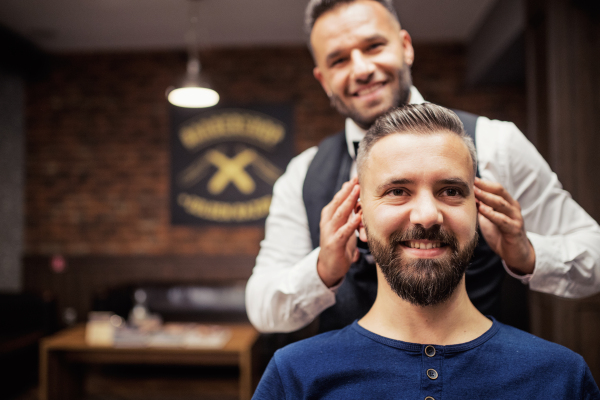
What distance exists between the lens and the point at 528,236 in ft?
3.54

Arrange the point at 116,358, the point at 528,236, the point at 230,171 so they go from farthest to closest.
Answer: the point at 230,171
the point at 116,358
the point at 528,236

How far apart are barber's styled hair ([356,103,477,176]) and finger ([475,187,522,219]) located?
5cm

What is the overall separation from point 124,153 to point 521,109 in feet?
14.8

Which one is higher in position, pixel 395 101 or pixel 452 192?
pixel 395 101

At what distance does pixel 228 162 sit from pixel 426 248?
3.97 metres

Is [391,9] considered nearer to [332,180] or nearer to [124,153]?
[332,180]

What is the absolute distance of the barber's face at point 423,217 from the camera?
871mm

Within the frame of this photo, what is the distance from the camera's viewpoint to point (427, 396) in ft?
2.85

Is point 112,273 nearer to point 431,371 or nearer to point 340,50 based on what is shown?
point 340,50

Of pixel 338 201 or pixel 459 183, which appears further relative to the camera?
pixel 338 201

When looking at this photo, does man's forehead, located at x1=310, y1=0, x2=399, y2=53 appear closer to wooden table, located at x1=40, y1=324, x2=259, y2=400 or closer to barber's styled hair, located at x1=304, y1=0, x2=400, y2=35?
barber's styled hair, located at x1=304, y1=0, x2=400, y2=35

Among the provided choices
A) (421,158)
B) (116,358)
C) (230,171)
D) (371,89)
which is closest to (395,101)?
(371,89)

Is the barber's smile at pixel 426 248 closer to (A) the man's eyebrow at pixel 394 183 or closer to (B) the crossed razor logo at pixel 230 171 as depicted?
(A) the man's eyebrow at pixel 394 183

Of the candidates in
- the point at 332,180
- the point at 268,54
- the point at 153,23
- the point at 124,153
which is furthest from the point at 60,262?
the point at 332,180
